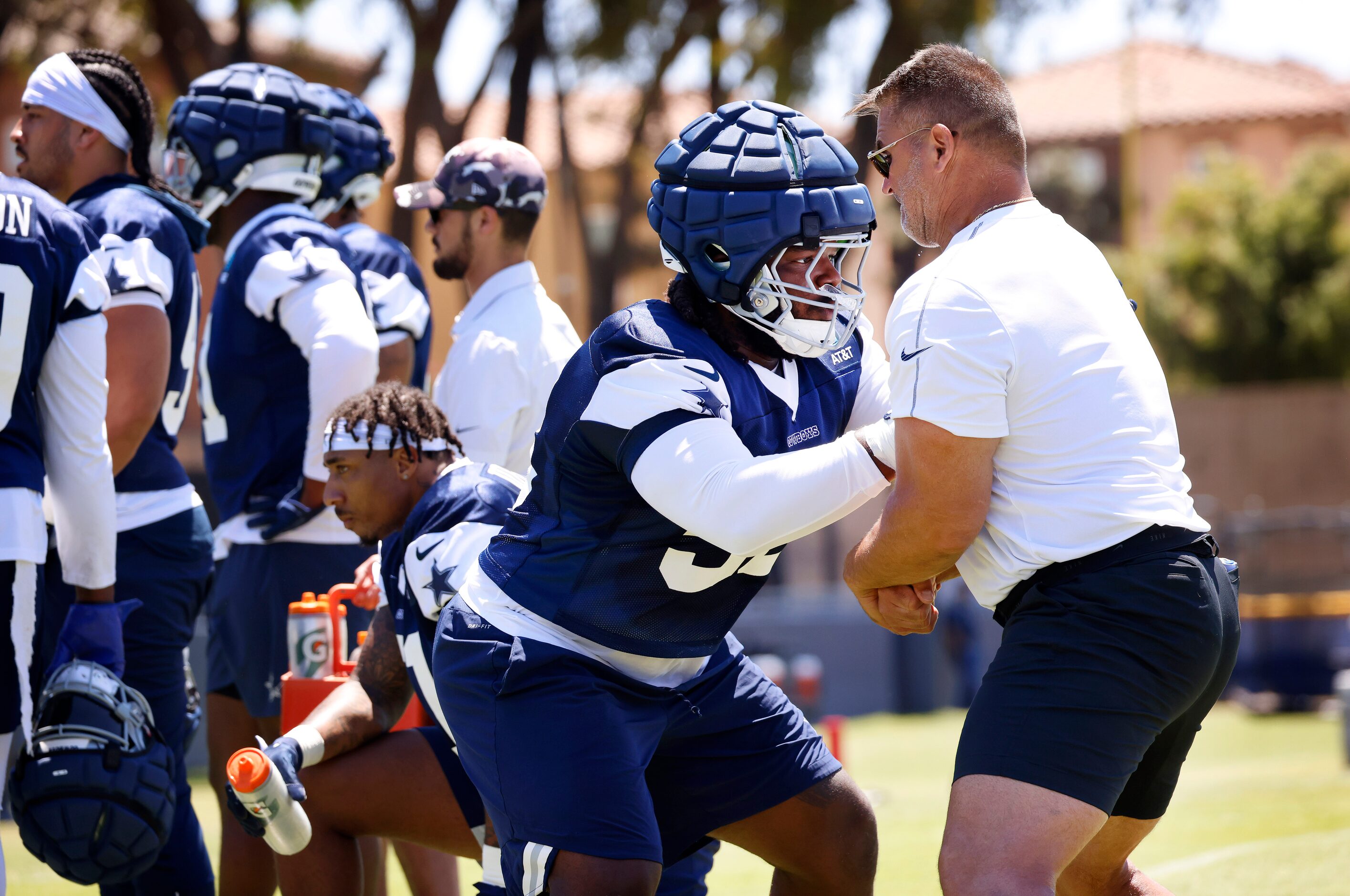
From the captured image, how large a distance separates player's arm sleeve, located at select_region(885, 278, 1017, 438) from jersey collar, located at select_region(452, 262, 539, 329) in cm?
211

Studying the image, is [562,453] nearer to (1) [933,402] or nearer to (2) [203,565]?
(1) [933,402]

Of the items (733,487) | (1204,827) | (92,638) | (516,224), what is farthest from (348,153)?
(1204,827)

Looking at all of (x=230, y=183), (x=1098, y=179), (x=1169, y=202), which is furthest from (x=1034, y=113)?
(x=230, y=183)

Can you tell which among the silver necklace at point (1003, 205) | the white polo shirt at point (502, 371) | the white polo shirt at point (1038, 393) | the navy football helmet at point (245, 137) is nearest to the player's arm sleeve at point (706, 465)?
the white polo shirt at point (1038, 393)

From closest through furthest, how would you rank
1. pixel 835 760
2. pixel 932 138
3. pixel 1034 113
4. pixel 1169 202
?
pixel 932 138, pixel 835 760, pixel 1169 202, pixel 1034 113

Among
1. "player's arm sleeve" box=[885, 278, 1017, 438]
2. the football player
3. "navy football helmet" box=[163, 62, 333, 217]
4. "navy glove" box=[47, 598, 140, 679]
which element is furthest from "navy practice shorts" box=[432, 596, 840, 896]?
"navy football helmet" box=[163, 62, 333, 217]

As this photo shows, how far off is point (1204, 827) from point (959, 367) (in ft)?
18.4

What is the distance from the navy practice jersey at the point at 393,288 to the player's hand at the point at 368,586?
1011mm

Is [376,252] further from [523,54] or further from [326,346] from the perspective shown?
[523,54]

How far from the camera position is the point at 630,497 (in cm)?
297

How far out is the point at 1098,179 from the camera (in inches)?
1590

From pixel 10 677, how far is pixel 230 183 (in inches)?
80.1

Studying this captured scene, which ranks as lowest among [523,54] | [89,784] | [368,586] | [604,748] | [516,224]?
[89,784]

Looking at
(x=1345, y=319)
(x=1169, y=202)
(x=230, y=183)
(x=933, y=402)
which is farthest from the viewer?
(x=1169, y=202)
